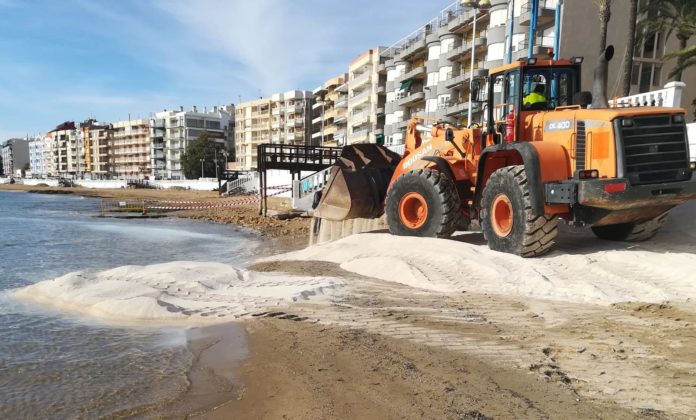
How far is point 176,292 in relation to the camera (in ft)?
21.9

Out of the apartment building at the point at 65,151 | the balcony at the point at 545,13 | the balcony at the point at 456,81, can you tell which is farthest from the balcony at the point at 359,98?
the apartment building at the point at 65,151

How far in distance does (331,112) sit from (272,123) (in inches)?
816

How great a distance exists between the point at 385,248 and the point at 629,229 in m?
4.10

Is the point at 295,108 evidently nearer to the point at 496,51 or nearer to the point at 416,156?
the point at 496,51

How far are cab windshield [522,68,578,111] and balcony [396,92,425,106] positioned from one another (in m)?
Answer: 42.6

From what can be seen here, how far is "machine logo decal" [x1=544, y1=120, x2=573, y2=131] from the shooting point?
725cm

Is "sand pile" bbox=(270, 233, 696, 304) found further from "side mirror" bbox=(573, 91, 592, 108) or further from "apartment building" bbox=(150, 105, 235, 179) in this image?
"apartment building" bbox=(150, 105, 235, 179)

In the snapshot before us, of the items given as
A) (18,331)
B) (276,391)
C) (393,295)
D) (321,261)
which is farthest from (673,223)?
(18,331)

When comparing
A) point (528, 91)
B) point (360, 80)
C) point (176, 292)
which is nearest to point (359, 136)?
point (360, 80)

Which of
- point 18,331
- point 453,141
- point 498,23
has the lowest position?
point 18,331

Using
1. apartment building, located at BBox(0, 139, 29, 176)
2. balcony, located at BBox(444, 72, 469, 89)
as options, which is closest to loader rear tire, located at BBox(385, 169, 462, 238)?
balcony, located at BBox(444, 72, 469, 89)

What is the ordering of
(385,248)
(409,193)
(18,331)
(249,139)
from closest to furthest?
(18,331), (385,248), (409,193), (249,139)

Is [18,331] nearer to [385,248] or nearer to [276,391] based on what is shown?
[276,391]

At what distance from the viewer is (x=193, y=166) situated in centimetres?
9044
